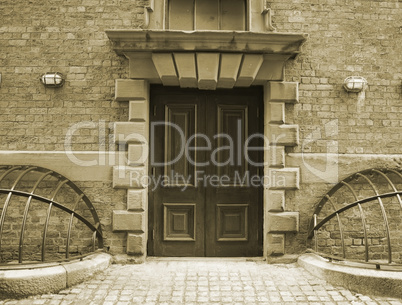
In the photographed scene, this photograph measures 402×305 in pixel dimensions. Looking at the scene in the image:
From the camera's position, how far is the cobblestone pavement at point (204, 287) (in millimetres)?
3367

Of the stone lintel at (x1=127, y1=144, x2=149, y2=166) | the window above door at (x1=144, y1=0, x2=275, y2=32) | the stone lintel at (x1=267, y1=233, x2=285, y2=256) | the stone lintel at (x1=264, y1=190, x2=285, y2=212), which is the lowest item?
the stone lintel at (x1=267, y1=233, x2=285, y2=256)

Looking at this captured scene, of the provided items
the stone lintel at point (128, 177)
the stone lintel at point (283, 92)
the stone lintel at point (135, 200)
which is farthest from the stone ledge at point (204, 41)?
the stone lintel at point (135, 200)

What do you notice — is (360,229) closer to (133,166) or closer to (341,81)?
(341,81)

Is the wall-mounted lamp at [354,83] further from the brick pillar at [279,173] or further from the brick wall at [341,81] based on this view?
the brick pillar at [279,173]

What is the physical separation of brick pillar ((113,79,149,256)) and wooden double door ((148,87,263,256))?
30 centimetres

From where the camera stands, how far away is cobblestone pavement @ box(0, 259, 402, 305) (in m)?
3.37

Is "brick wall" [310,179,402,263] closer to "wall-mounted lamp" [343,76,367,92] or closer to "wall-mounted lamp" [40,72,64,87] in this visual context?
"wall-mounted lamp" [343,76,367,92]

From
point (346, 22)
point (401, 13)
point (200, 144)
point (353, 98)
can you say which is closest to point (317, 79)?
point (353, 98)

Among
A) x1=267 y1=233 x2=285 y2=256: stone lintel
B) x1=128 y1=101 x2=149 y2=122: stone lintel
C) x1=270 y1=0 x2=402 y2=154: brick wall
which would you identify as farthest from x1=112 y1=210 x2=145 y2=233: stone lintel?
x1=270 y1=0 x2=402 y2=154: brick wall

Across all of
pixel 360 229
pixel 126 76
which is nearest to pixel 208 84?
pixel 126 76

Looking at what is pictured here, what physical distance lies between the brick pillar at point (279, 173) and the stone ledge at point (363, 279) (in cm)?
73

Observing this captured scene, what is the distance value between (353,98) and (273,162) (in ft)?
5.37

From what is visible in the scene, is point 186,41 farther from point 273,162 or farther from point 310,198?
point 310,198

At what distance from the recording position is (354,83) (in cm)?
462
